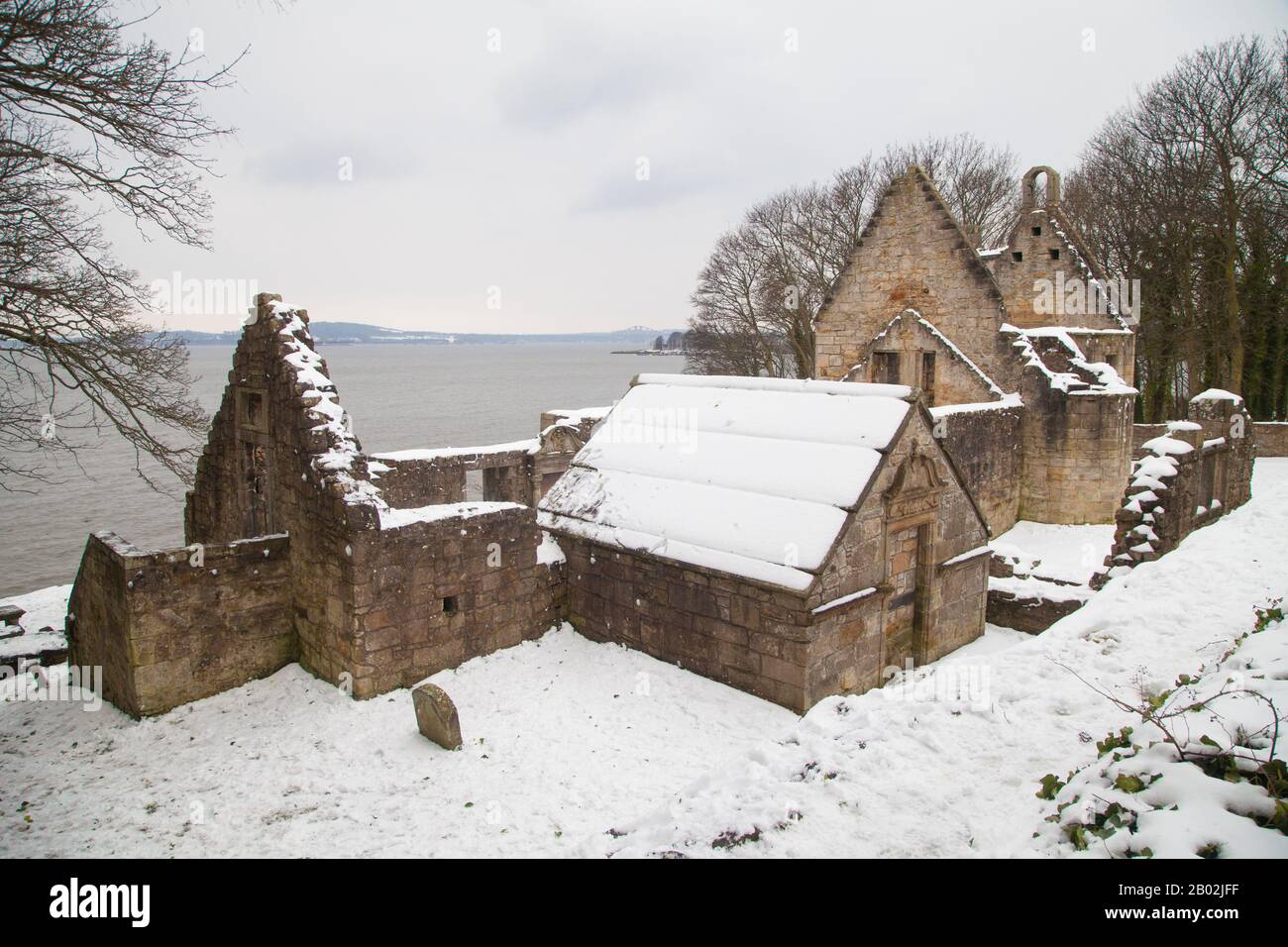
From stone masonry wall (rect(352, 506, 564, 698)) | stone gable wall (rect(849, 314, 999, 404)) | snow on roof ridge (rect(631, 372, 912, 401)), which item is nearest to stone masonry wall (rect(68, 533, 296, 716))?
stone masonry wall (rect(352, 506, 564, 698))

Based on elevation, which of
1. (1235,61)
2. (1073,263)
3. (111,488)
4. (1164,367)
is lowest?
(111,488)

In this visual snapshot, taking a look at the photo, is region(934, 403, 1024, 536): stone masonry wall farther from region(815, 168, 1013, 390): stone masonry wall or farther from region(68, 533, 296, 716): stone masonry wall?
region(68, 533, 296, 716): stone masonry wall

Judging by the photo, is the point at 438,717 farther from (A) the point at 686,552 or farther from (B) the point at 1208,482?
(B) the point at 1208,482

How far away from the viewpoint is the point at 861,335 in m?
20.2

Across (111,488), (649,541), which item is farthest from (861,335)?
(111,488)

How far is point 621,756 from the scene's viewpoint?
8469mm

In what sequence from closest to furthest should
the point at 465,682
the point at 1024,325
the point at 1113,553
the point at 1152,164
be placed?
the point at 465,682 → the point at 1113,553 → the point at 1024,325 → the point at 1152,164

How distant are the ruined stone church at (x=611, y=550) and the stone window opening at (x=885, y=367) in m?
6.81

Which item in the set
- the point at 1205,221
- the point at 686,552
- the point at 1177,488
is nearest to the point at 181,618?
the point at 686,552

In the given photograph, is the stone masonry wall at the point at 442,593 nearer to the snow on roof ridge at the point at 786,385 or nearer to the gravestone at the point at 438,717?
the gravestone at the point at 438,717

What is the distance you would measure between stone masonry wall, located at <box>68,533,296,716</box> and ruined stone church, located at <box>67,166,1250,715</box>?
3cm

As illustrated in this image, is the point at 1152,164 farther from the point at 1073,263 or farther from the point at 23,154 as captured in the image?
the point at 23,154

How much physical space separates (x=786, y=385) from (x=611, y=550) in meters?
3.51

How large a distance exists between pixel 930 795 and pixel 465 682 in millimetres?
5970
